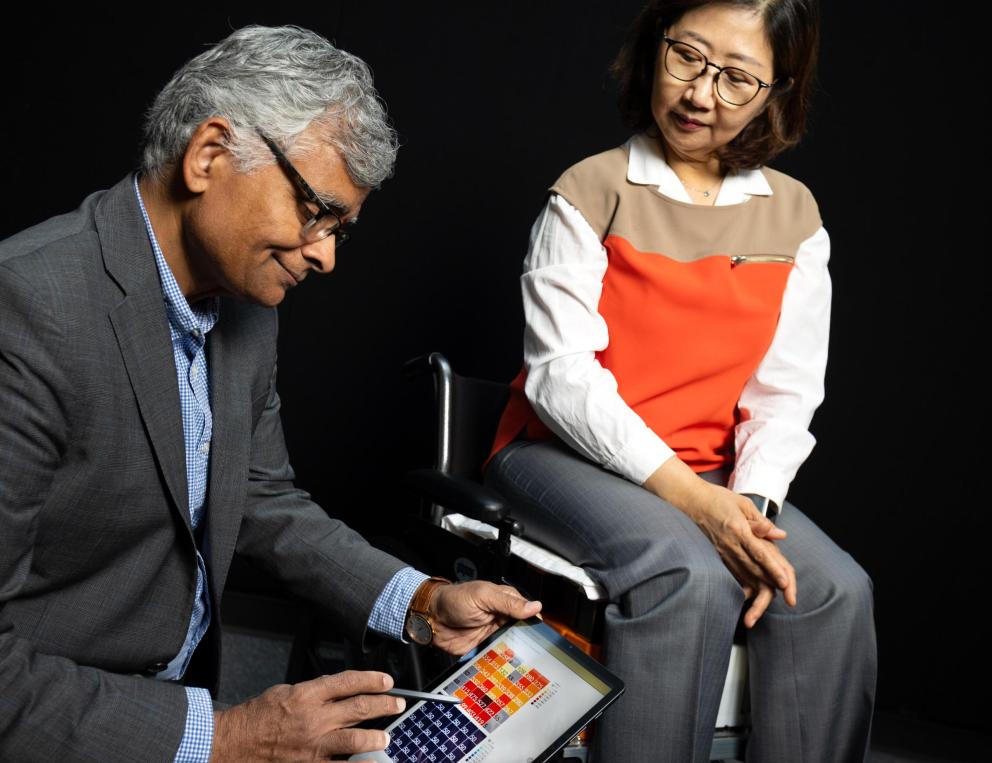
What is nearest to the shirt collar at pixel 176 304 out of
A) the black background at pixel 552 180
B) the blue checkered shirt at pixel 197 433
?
the blue checkered shirt at pixel 197 433

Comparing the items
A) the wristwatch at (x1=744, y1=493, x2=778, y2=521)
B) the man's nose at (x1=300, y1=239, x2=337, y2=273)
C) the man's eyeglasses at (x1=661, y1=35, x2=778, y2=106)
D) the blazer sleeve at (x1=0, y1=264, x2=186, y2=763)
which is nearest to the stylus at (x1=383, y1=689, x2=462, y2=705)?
the blazer sleeve at (x1=0, y1=264, x2=186, y2=763)

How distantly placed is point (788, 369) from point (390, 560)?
0.85 m

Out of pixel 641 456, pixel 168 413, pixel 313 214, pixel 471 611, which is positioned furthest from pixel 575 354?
pixel 168 413

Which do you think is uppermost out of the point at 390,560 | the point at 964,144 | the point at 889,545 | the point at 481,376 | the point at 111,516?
the point at 964,144

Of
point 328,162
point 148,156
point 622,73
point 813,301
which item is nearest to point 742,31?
point 622,73

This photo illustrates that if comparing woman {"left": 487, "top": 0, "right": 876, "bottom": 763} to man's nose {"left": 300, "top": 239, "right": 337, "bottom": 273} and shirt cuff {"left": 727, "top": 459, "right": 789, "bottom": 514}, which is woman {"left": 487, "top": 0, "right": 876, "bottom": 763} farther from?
man's nose {"left": 300, "top": 239, "right": 337, "bottom": 273}

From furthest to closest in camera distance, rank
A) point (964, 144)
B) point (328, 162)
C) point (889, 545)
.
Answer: point (889, 545), point (964, 144), point (328, 162)

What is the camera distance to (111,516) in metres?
1.28

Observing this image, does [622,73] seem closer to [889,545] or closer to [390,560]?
[390,560]

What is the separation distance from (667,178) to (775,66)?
0.26 m

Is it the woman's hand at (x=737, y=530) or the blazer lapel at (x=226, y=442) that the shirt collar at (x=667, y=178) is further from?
the blazer lapel at (x=226, y=442)

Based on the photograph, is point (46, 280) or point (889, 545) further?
point (889, 545)

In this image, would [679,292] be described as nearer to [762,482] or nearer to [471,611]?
[762,482]

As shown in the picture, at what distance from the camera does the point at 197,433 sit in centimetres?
144
